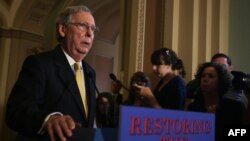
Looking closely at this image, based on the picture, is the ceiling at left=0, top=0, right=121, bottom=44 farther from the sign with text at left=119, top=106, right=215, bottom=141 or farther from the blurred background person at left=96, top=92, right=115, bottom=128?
the sign with text at left=119, top=106, right=215, bottom=141

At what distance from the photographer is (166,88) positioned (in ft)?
6.97

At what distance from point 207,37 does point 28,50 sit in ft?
22.2

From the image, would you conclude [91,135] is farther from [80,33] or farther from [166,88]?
[166,88]

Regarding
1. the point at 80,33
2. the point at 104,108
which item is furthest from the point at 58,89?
the point at 104,108

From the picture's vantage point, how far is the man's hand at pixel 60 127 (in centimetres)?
86

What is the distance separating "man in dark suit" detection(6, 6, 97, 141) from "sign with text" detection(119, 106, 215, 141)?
0.47ft

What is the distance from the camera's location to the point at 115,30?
889 cm

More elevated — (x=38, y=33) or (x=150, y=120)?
(x=38, y=33)

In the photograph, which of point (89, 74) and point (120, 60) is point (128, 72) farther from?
point (89, 74)

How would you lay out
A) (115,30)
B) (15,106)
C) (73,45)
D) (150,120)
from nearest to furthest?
(150,120) < (15,106) < (73,45) < (115,30)

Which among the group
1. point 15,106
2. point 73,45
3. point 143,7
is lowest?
point 15,106

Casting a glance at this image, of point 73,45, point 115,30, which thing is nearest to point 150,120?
point 73,45

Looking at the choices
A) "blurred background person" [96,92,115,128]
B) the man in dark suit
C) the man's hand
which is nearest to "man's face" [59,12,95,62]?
the man in dark suit

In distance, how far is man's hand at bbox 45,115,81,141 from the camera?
34.0 inches
